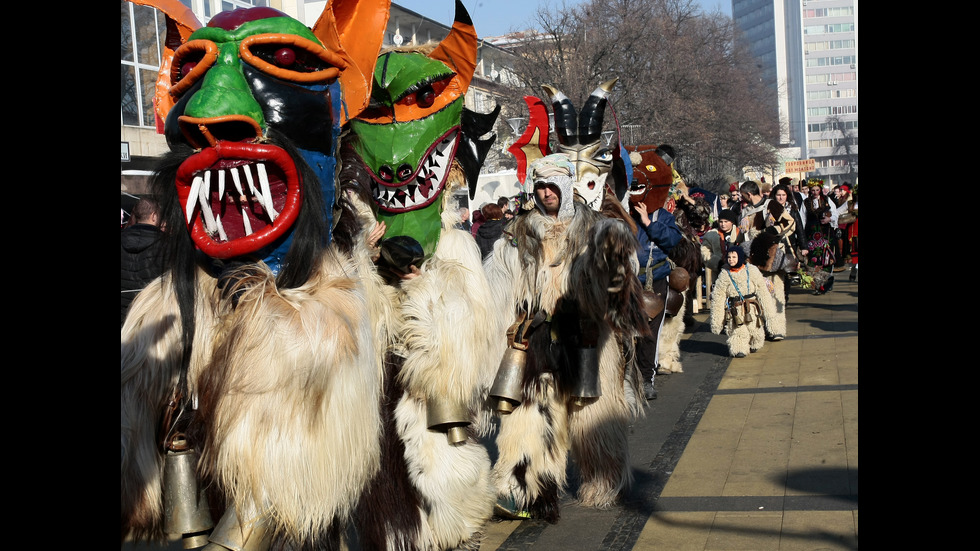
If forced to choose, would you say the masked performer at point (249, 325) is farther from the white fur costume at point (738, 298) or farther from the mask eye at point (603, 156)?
the white fur costume at point (738, 298)

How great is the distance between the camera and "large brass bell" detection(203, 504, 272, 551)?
2801mm

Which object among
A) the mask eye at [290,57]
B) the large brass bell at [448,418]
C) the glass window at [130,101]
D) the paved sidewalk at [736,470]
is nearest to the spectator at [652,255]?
the paved sidewalk at [736,470]

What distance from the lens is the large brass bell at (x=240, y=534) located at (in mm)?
2801

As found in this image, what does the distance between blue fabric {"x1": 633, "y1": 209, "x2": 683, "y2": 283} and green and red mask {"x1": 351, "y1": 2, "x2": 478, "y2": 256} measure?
3767mm

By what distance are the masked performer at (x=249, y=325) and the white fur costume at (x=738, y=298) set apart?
827 centimetres

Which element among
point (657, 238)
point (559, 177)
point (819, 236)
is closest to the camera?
point (559, 177)

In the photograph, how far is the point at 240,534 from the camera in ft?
9.21

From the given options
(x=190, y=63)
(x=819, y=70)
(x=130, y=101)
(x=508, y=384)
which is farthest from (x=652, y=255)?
(x=819, y=70)

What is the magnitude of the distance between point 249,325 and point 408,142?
67.8 inches

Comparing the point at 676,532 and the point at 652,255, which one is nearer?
the point at 676,532

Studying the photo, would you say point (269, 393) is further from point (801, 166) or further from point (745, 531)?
point (801, 166)
